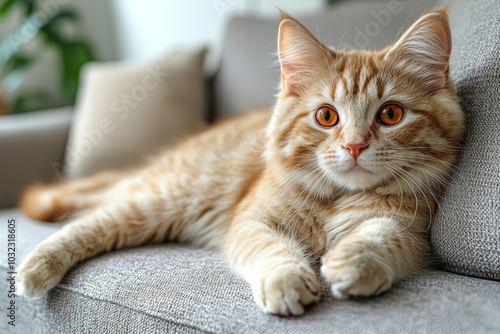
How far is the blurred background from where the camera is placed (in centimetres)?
308

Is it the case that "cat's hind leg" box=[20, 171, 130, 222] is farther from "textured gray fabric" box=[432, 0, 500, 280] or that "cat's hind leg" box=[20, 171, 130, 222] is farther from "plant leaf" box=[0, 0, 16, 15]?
"plant leaf" box=[0, 0, 16, 15]

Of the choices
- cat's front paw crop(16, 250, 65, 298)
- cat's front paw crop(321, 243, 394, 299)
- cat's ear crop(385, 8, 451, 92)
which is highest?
cat's ear crop(385, 8, 451, 92)

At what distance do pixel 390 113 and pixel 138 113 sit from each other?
1469 mm

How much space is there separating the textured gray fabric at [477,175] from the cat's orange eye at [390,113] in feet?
0.60

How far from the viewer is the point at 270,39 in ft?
7.39

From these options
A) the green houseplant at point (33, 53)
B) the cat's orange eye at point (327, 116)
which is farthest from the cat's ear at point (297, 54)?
the green houseplant at point (33, 53)

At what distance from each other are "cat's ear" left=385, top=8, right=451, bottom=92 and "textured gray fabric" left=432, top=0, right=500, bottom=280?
0.09 m

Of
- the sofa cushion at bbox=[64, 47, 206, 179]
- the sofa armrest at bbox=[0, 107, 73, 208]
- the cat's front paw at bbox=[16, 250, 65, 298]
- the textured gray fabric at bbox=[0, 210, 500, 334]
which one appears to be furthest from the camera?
the sofa cushion at bbox=[64, 47, 206, 179]

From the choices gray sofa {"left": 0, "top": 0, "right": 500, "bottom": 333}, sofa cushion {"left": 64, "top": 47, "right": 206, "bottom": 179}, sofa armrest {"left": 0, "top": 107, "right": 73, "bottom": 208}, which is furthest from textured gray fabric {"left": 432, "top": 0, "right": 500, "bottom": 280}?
sofa armrest {"left": 0, "top": 107, "right": 73, "bottom": 208}

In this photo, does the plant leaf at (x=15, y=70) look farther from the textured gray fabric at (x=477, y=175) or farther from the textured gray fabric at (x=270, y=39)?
the textured gray fabric at (x=477, y=175)

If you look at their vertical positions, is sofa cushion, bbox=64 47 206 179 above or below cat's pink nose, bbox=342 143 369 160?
below

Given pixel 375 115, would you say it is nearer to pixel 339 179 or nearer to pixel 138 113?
pixel 339 179

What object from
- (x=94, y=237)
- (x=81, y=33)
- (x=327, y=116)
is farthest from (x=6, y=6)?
(x=327, y=116)

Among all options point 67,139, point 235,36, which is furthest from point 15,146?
point 235,36
